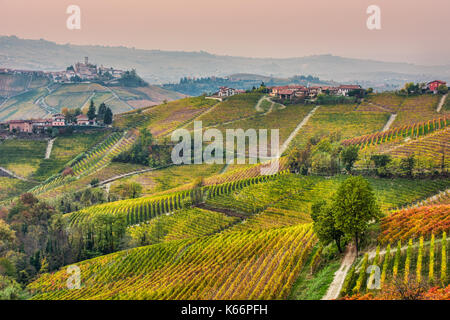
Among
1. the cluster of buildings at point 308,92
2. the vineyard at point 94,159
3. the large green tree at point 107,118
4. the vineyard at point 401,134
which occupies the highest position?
the cluster of buildings at point 308,92

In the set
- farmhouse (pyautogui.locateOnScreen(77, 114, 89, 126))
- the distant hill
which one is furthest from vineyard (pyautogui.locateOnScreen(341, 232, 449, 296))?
the distant hill

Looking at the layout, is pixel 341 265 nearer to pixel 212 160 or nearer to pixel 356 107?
pixel 212 160

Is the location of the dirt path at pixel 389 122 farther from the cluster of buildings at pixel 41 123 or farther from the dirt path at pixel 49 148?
the dirt path at pixel 49 148

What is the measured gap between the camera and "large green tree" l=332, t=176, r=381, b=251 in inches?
780

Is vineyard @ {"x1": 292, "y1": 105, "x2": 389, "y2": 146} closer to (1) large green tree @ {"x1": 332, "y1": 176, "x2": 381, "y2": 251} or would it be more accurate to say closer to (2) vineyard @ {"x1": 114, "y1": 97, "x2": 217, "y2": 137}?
(2) vineyard @ {"x1": 114, "y1": 97, "x2": 217, "y2": 137}

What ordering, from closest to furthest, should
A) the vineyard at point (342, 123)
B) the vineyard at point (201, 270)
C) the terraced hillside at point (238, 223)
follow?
the terraced hillside at point (238, 223), the vineyard at point (201, 270), the vineyard at point (342, 123)

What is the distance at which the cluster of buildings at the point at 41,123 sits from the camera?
77.2 meters

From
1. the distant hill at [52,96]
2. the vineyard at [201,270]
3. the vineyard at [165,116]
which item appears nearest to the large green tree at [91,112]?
the vineyard at [165,116]

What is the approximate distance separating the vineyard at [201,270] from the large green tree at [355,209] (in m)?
3.34

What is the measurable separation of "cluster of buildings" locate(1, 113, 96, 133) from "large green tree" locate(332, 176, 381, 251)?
7129cm

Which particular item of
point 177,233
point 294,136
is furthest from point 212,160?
point 177,233

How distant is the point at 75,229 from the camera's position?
115ft

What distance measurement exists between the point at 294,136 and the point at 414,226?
4787 centimetres

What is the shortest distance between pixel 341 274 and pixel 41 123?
253 feet
